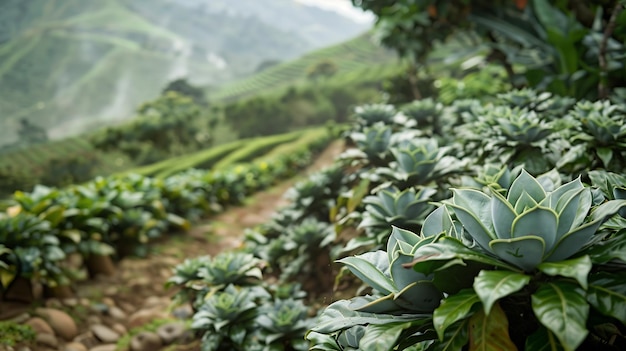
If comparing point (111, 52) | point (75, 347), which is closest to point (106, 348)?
point (75, 347)

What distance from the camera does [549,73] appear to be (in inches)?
124

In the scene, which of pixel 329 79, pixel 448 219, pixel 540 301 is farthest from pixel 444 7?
pixel 329 79

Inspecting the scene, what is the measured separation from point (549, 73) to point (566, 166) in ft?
6.31

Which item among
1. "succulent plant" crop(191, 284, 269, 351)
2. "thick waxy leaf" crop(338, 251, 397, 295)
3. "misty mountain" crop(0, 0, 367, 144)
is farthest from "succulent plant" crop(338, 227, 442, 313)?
"misty mountain" crop(0, 0, 367, 144)

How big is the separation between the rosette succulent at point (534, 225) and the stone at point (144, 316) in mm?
2311

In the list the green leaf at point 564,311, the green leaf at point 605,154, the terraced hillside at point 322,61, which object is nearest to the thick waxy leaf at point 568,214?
the green leaf at point 564,311

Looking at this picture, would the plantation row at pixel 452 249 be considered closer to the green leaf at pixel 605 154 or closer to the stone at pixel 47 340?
the green leaf at pixel 605 154

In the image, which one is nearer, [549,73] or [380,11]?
[549,73]

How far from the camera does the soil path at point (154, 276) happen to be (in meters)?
2.54

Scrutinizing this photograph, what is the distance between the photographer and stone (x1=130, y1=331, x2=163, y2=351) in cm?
214

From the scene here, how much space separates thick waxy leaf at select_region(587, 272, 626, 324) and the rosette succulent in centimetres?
7

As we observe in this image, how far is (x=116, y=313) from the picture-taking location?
254cm

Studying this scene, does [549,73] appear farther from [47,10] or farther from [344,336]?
[47,10]

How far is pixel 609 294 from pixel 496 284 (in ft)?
0.66
